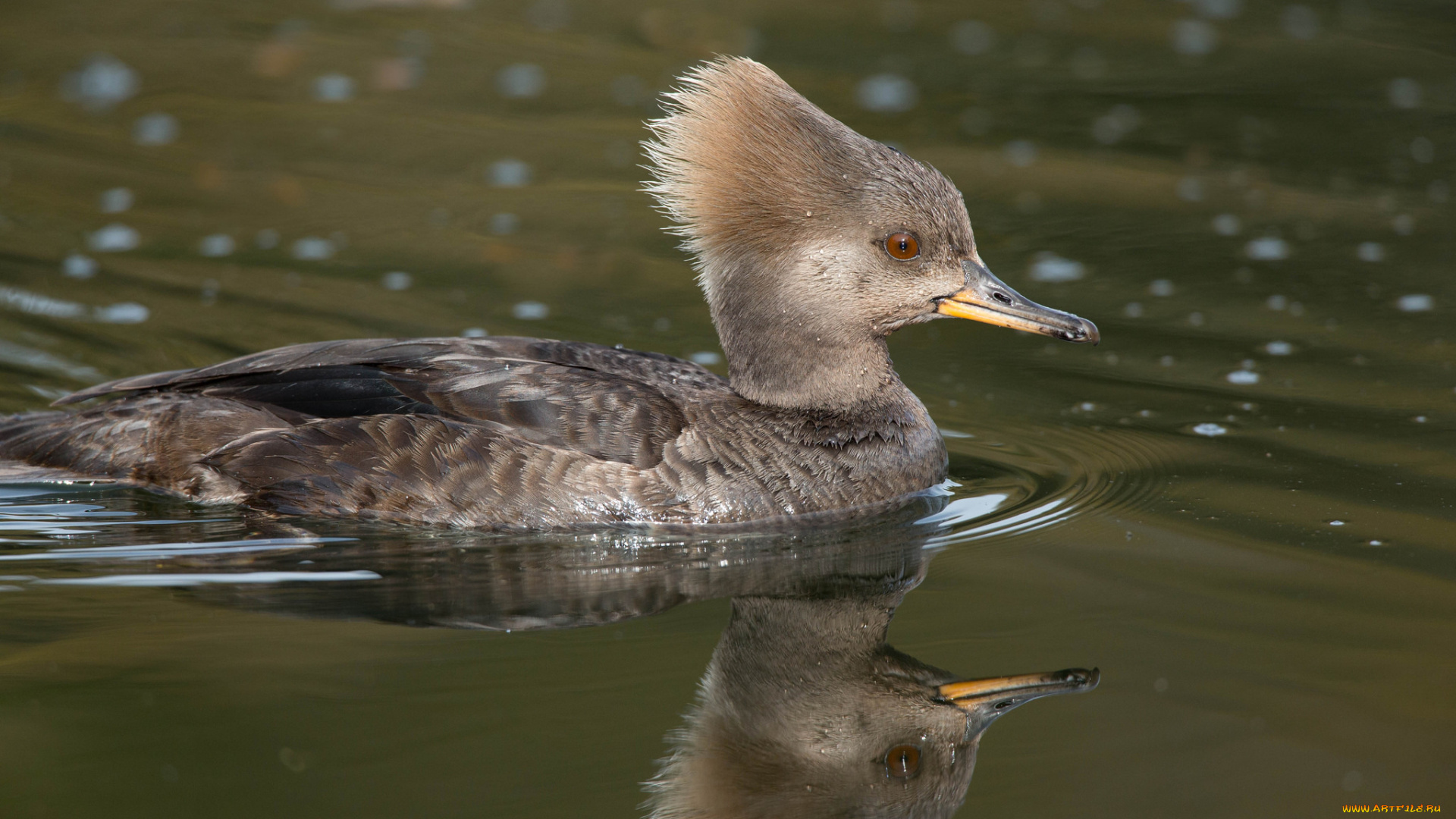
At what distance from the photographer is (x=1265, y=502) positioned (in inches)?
251

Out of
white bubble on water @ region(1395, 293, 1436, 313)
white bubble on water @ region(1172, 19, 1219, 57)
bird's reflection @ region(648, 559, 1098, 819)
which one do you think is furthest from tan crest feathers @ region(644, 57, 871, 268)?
white bubble on water @ region(1172, 19, 1219, 57)

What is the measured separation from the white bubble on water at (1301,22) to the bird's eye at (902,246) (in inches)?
364

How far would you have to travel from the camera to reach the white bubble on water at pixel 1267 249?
31.9 feet

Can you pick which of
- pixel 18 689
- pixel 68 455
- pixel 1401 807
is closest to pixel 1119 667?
pixel 1401 807

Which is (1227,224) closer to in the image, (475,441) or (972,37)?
(972,37)

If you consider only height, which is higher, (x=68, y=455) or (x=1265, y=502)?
(x=68, y=455)

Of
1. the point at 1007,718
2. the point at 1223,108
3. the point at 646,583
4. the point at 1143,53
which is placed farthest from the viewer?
the point at 1143,53

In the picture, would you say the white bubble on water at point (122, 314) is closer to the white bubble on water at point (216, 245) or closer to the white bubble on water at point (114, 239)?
the white bubble on water at point (216, 245)

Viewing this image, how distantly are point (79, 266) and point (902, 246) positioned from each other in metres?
5.74

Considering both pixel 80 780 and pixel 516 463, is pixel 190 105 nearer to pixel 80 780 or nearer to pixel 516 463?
pixel 516 463

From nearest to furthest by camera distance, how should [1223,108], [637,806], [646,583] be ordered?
1. [637,806]
2. [646,583]
3. [1223,108]

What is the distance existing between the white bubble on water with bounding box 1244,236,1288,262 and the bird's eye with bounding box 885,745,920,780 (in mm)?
6278

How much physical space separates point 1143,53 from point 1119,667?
10.5 m

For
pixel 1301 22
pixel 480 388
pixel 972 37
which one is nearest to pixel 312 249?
pixel 480 388
